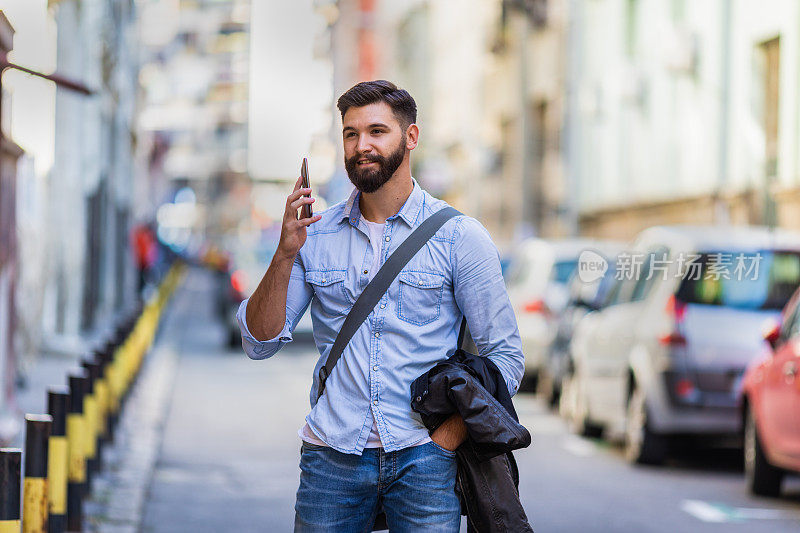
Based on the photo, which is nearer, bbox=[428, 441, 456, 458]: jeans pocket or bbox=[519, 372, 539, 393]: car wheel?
bbox=[428, 441, 456, 458]: jeans pocket

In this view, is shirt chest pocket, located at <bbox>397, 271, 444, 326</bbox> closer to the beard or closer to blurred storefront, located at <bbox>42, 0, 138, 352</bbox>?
the beard

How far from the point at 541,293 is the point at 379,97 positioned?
13.3 meters

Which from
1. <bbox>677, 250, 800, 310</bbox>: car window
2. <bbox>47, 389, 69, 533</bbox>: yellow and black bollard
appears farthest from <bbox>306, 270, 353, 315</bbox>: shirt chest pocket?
<bbox>677, 250, 800, 310</bbox>: car window

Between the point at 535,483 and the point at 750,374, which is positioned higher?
the point at 750,374

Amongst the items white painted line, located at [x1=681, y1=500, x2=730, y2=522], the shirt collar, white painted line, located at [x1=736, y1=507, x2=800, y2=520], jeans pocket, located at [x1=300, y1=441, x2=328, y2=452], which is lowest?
white painted line, located at [x1=681, y1=500, x2=730, y2=522]

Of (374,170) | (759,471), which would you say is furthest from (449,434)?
(759,471)

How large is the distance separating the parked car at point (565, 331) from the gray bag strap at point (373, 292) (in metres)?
9.67

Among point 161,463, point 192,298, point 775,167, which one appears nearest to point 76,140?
Answer: point 775,167

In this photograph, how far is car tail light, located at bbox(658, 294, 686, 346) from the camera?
432 inches

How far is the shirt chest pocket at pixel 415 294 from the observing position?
4129mm

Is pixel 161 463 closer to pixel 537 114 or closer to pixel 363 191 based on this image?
pixel 363 191

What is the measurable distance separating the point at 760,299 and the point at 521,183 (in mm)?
30246

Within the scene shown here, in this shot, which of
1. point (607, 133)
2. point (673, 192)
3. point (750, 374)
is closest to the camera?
point (750, 374)

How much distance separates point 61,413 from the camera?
23.9ft
